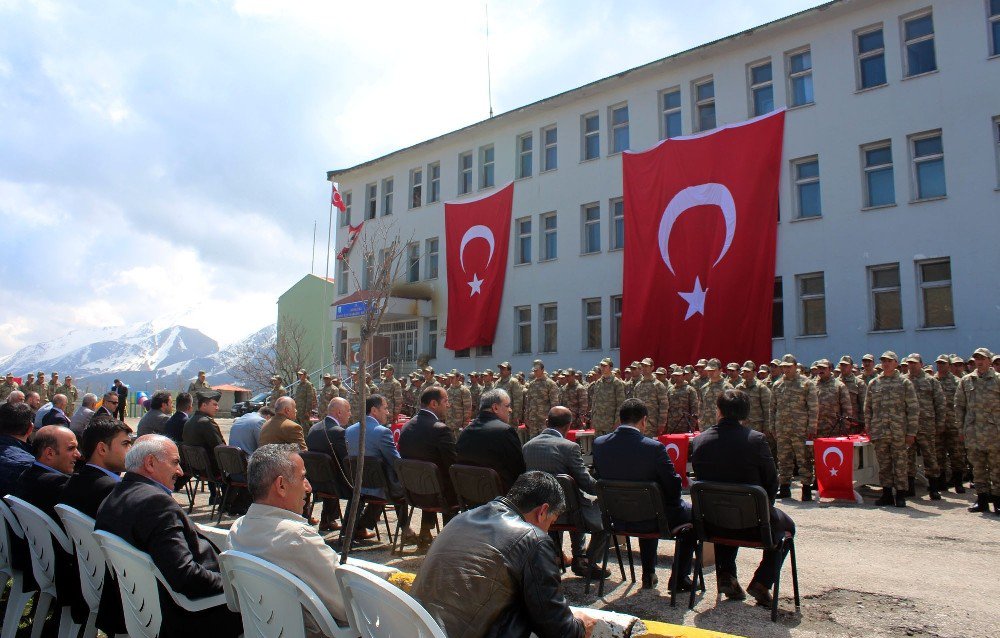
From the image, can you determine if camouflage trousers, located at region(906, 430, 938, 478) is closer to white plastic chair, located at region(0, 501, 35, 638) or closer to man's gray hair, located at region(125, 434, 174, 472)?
man's gray hair, located at region(125, 434, 174, 472)

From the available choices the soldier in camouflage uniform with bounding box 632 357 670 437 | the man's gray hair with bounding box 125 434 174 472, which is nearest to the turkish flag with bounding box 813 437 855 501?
the soldier in camouflage uniform with bounding box 632 357 670 437

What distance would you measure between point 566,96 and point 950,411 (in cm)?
1788

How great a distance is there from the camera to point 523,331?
2656 cm

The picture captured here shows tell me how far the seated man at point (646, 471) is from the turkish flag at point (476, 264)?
2065 centimetres

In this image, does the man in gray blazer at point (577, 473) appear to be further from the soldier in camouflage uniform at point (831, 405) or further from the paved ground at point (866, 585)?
the soldier in camouflage uniform at point (831, 405)

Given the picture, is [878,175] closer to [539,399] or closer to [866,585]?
[539,399]

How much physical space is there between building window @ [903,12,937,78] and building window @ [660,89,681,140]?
6.57m

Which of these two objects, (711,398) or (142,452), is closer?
(142,452)

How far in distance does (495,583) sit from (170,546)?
163 cm

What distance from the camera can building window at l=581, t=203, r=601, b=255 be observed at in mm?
24516

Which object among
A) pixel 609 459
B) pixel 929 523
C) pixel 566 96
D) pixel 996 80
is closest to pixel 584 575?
pixel 609 459

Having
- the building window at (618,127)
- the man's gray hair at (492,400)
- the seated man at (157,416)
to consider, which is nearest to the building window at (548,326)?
the building window at (618,127)

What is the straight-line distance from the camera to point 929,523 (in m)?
8.52

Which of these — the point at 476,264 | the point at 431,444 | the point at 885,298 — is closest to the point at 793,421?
the point at 431,444
